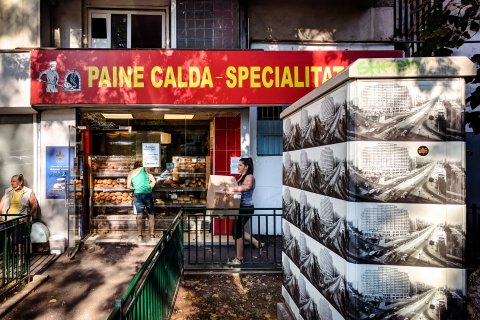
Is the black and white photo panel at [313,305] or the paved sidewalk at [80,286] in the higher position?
the black and white photo panel at [313,305]

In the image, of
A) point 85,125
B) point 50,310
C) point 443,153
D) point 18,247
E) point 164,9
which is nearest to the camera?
point 443,153

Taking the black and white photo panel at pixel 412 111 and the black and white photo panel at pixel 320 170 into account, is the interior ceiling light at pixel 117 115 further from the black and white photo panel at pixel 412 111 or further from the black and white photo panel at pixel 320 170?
the black and white photo panel at pixel 412 111

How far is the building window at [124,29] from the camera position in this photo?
987 cm

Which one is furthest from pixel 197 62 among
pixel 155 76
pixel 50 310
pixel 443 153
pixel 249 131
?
pixel 443 153

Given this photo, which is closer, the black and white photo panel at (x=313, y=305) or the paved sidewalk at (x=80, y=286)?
the black and white photo panel at (x=313, y=305)

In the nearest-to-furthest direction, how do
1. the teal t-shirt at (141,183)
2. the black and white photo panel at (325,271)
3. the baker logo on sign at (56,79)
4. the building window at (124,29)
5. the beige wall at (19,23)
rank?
the black and white photo panel at (325,271)
the baker logo on sign at (56,79)
the beige wall at (19,23)
the teal t-shirt at (141,183)
the building window at (124,29)

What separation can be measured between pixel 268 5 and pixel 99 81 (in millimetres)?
5058

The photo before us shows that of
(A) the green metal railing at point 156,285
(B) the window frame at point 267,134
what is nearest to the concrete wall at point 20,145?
(A) the green metal railing at point 156,285

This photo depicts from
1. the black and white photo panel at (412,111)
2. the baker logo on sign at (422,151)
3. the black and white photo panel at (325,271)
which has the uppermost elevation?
the black and white photo panel at (412,111)

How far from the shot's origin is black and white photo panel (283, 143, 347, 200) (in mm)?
2529

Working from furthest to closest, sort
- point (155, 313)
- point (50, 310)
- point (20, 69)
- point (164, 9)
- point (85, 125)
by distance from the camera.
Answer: point (164, 9), point (85, 125), point (20, 69), point (50, 310), point (155, 313)

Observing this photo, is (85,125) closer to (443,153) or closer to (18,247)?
(18,247)

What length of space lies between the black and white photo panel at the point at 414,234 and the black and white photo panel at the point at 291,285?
135 centimetres

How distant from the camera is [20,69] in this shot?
8031 mm
